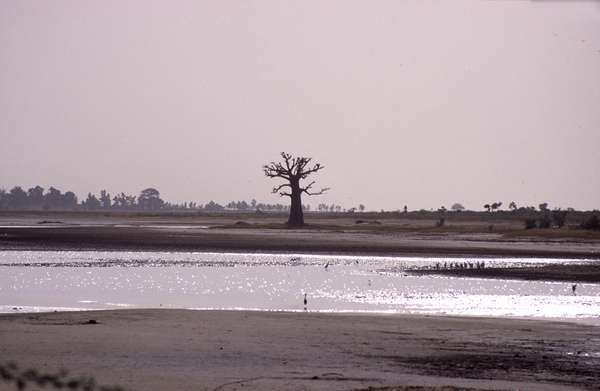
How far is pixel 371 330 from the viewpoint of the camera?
773 inches

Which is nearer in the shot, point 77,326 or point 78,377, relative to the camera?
point 78,377

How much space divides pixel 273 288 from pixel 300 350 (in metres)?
14.5

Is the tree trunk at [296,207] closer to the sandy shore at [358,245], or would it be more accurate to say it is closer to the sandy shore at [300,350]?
the sandy shore at [358,245]

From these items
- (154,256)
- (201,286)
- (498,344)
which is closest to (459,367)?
(498,344)

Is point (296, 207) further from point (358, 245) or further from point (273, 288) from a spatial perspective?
point (273, 288)

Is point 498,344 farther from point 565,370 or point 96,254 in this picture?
point 96,254

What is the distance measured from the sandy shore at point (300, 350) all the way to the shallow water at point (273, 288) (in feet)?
9.87

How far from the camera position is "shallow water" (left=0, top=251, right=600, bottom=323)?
25.2m

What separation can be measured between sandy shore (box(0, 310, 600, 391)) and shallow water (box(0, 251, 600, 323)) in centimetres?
301

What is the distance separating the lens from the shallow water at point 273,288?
2516 centimetres

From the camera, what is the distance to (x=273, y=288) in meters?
31.1

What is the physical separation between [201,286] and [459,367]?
56.1 feet

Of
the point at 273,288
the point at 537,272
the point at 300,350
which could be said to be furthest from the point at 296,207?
the point at 300,350

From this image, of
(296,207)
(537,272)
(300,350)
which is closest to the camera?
(300,350)
